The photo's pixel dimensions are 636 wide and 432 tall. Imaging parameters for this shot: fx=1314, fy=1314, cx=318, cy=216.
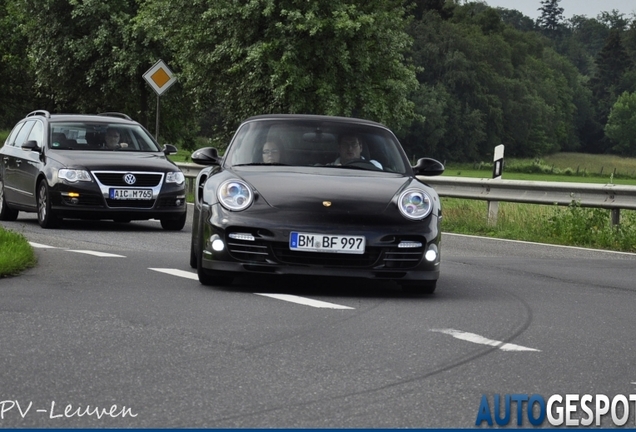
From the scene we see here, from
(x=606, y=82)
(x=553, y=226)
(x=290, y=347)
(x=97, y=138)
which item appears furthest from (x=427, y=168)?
(x=606, y=82)

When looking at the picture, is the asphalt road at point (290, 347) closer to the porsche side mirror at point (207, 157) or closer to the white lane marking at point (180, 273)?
the white lane marking at point (180, 273)

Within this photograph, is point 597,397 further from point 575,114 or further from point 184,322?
point 575,114

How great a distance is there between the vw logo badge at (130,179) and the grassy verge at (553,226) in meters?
5.20

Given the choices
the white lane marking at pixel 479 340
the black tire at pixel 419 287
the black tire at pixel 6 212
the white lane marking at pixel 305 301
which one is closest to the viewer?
the white lane marking at pixel 479 340

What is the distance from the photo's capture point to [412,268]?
966 cm

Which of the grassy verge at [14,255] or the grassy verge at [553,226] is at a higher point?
the grassy verge at [14,255]

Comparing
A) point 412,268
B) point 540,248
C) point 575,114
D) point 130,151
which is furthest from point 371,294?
point 575,114

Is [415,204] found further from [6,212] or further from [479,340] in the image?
[6,212]

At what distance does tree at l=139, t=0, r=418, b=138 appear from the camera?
142 ft

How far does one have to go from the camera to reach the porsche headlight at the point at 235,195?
31.4ft

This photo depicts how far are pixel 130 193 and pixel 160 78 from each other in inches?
440

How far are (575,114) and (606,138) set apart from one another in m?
6.57

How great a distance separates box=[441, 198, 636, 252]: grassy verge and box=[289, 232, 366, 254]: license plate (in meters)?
8.01

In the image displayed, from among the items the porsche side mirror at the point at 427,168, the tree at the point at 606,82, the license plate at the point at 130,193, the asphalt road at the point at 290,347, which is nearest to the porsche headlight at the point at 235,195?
the asphalt road at the point at 290,347
